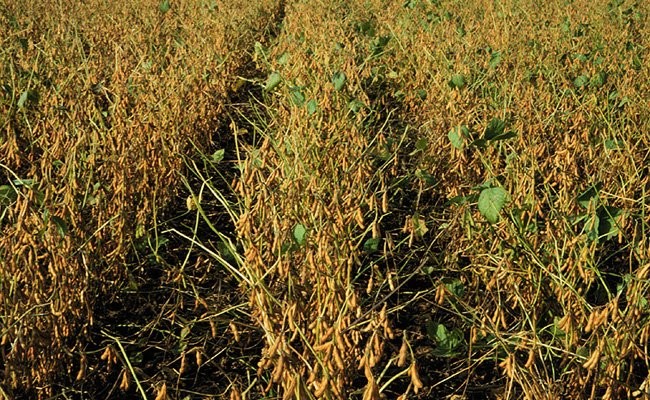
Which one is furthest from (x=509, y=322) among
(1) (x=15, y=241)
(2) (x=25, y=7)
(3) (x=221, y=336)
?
(2) (x=25, y=7)

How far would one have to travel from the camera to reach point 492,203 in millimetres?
1610

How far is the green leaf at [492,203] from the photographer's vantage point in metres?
1.60

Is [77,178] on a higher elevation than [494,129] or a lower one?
lower

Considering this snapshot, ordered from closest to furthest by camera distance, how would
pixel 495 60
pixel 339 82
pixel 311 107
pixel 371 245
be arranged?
pixel 371 245 → pixel 311 107 → pixel 339 82 → pixel 495 60

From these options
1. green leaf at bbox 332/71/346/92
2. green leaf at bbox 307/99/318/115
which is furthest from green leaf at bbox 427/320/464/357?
green leaf at bbox 332/71/346/92

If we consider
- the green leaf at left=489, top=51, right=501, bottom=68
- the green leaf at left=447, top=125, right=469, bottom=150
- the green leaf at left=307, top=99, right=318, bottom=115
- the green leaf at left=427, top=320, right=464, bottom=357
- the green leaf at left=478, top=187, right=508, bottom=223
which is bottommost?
the green leaf at left=489, top=51, right=501, bottom=68

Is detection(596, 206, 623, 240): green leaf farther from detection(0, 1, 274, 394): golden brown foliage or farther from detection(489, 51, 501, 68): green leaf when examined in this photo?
detection(489, 51, 501, 68): green leaf

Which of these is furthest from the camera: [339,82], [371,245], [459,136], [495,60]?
[495,60]

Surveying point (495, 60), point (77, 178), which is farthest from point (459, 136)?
point (495, 60)

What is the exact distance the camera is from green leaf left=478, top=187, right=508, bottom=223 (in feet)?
5.25

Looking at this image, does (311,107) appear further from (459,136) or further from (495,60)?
(495,60)

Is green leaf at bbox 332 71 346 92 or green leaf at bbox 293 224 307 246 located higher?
green leaf at bbox 293 224 307 246

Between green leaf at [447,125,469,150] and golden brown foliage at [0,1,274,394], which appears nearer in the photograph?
golden brown foliage at [0,1,274,394]

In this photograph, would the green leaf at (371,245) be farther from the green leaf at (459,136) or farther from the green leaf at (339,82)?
the green leaf at (339,82)
